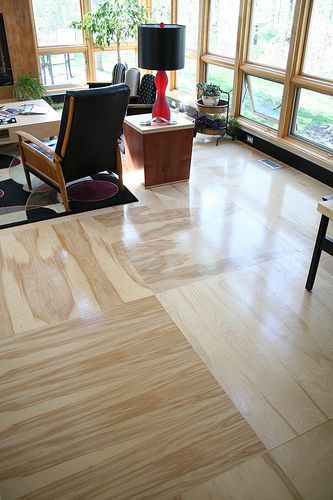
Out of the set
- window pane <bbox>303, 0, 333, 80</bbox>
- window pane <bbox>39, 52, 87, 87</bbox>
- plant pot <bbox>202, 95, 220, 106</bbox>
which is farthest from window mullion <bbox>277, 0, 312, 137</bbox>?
window pane <bbox>39, 52, 87, 87</bbox>

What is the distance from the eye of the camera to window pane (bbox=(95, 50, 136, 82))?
6602 millimetres

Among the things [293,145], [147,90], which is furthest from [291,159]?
[147,90]

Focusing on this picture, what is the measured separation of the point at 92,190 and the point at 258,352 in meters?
2.29

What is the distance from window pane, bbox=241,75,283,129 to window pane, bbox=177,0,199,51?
146 cm

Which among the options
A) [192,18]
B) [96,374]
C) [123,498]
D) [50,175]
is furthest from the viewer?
[192,18]

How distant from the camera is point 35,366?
208 cm

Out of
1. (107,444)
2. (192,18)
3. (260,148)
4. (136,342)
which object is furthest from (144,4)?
(107,444)

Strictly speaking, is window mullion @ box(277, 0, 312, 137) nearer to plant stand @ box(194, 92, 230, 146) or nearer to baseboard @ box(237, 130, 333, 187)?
baseboard @ box(237, 130, 333, 187)

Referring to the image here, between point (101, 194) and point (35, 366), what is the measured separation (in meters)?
1.99

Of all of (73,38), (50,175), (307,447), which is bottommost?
(307,447)

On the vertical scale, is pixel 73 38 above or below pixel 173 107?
above

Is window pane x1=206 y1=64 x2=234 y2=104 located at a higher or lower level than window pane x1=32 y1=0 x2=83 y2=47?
lower

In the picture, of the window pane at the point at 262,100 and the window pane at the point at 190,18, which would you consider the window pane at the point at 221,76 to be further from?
the window pane at the point at 190,18

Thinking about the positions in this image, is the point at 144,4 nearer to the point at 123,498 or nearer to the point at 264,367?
the point at 264,367
